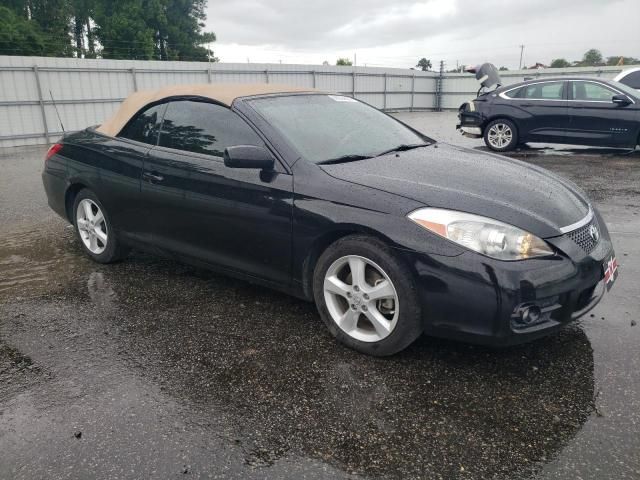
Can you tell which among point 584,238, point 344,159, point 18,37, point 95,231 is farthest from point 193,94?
point 18,37

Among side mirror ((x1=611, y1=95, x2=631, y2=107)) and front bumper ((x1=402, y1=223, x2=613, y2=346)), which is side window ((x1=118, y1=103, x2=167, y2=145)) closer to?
front bumper ((x1=402, y1=223, x2=613, y2=346))

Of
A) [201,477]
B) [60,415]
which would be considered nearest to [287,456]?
[201,477]

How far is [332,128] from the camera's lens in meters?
3.75

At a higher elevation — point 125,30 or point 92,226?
point 125,30

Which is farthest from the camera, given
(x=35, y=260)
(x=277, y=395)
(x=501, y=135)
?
(x=501, y=135)

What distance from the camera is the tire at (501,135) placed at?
36.2 feet

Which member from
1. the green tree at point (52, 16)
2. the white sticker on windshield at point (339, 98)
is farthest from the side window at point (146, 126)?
the green tree at point (52, 16)

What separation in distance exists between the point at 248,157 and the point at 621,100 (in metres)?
9.06

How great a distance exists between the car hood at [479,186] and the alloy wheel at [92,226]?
2.40 metres

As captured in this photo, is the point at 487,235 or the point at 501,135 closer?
the point at 487,235

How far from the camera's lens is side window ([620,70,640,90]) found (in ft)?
40.6

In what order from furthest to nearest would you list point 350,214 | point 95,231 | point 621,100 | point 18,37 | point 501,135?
point 18,37 < point 501,135 < point 621,100 < point 95,231 < point 350,214

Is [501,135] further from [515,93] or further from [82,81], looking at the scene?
[82,81]

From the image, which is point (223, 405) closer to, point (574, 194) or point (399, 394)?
point (399, 394)
